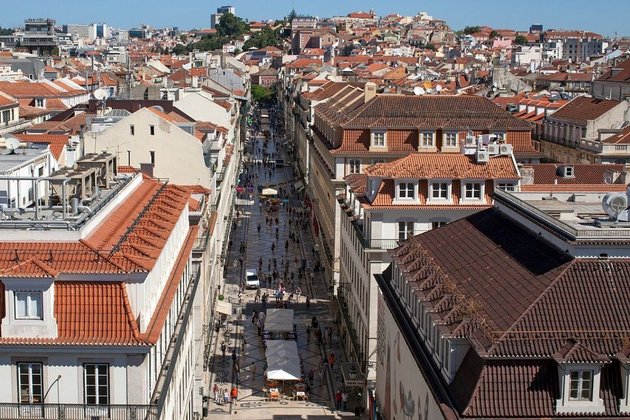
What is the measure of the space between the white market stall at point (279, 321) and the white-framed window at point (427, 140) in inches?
656

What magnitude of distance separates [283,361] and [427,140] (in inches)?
988

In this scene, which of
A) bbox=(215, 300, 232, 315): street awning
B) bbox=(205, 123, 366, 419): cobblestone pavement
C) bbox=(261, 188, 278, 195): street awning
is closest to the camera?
bbox=(205, 123, 366, 419): cobblestone pavement

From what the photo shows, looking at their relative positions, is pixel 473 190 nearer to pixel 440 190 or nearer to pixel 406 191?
pixel 440 190

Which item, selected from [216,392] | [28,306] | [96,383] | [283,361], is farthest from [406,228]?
[28,306]

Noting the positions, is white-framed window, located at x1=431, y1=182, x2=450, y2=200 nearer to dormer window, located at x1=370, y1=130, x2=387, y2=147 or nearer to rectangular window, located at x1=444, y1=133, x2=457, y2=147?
rectangular window, located at x1=444, y1=133, x2=457, y2=147

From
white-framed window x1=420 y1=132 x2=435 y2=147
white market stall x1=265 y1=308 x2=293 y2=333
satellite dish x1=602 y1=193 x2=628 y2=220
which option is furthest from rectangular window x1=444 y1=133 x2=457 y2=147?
satellite dish x1=602 y1=193 x2=628 y2=220

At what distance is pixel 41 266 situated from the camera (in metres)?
26.3

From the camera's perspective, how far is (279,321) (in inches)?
2547

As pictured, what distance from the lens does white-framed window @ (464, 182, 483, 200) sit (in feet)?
180

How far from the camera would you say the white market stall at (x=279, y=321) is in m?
63.8

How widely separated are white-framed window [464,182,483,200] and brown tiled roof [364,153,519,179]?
1.60 ft

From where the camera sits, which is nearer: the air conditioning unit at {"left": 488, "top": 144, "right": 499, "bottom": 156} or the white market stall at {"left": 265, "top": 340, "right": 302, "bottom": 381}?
the white market stall at {"left": 265, "top": 340, "right": 302, "bottom": 381}

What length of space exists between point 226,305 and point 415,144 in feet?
58.3

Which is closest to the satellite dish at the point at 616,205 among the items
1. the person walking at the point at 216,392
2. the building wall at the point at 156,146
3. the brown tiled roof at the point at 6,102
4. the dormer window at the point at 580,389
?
the dormer window at the point at 580,389
